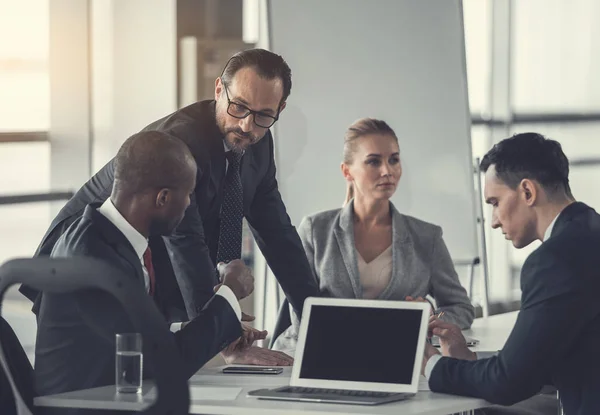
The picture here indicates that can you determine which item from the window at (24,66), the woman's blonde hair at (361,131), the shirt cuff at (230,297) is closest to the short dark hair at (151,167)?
the shirt cuff at (230,297)

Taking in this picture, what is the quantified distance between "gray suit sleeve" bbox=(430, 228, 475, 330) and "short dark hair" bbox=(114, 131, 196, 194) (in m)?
1.63

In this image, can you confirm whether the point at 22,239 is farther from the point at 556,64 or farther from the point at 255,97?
the point at 556,64

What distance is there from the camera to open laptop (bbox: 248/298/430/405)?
265 centimetres

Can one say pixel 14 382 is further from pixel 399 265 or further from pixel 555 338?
pixel 399 265

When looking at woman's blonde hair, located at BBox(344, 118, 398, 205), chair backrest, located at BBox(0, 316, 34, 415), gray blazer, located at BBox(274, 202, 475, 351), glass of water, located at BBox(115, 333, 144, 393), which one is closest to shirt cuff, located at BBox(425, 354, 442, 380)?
glass of water, located at BBox(115, 333, 144, 393)

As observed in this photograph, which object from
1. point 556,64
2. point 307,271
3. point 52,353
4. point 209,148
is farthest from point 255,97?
point 556,64

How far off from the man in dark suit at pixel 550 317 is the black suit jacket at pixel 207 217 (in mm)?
765

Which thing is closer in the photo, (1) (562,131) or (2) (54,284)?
(2) (54,284)

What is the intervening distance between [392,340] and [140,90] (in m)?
3.19

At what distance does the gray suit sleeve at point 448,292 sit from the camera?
3962mm

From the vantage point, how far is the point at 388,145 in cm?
424

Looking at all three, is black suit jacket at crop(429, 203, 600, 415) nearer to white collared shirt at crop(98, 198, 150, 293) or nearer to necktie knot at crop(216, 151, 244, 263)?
white collared shirt at crop(98, 198, 150, 293)

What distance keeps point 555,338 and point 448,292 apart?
58.0 inches

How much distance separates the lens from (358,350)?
107 inches
